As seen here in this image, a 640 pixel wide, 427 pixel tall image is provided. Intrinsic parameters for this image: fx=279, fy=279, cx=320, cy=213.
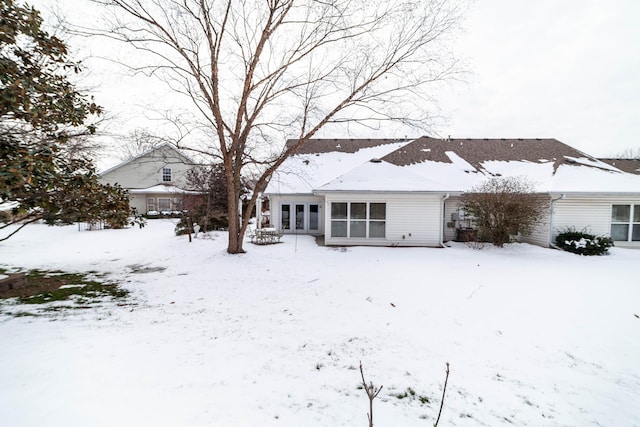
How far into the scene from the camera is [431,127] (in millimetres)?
10359

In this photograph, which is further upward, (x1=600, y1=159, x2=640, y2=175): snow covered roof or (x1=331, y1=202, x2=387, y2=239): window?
(x1=600, y1=159, x2=640, y2=175): snow covered roof

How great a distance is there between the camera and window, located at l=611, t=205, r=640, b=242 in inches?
483

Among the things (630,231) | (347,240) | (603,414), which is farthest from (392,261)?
(630,231)

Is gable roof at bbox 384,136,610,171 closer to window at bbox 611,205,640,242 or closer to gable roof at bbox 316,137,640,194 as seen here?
gable roof at bbox 316,137,640,194

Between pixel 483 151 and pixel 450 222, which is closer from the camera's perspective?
pixel 450 222

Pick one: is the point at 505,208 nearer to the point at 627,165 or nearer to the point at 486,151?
the point at 486,151

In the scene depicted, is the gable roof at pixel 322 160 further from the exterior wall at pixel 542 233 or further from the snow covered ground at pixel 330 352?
the snow covered ground at pixel 330 352

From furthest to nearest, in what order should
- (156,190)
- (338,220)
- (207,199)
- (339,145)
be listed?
(156,190)
(339,145)
(207,199)
(338,220)

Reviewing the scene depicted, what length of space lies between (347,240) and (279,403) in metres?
10.5

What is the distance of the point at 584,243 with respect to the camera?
36.9 feet

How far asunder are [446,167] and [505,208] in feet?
16.0

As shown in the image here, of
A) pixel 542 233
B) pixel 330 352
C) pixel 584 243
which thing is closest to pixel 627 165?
pixel 542 233

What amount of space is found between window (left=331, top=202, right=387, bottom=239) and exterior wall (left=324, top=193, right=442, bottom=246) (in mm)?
237

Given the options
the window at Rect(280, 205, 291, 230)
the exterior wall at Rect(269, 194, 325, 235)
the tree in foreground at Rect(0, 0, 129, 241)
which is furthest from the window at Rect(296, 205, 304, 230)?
the tree in foreground at Rect(0, 0, 129, 241)
